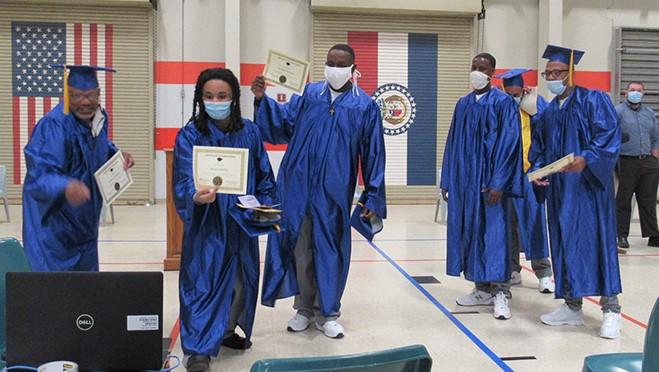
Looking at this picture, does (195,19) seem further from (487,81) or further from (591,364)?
(591,364)

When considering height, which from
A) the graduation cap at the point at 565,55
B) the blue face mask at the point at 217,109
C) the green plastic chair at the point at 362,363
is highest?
the graduation cap at the point at 565,55

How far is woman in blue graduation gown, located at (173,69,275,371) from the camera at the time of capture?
2.97m

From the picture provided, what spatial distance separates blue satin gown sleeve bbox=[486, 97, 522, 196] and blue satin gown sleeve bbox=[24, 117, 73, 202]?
2649 millimetres

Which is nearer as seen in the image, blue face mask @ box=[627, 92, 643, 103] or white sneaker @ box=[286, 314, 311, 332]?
white sneaker @ box=[286, 314, 311, 332]

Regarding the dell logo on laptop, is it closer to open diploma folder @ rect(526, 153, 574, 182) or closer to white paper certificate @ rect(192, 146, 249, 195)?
white paper certificate @ rect(192, 146, 249, 195)

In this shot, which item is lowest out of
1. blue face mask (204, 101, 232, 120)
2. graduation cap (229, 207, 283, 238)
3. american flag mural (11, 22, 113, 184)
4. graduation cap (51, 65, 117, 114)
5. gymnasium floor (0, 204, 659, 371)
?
gymnasium floor (0, 204, 659, 371)

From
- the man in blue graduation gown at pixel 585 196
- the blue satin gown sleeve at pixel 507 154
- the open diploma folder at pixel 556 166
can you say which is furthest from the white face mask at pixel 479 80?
the open diploma folder at pixel 556 166

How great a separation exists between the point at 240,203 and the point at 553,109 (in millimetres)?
2180

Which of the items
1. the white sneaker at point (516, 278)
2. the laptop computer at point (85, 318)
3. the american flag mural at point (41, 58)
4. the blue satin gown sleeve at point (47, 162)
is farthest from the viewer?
the american flag mural at point (41, 58)

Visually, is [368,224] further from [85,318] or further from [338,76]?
[85,318]

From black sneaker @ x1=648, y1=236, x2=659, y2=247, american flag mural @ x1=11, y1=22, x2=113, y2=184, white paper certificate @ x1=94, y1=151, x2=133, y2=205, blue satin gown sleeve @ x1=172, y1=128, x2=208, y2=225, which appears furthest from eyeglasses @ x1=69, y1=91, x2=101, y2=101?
american flag mural @ x1=11, y1=22, x2=113, y2=184

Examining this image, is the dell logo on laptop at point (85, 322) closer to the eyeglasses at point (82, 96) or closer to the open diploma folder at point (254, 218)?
the open diploma folder at point (254, 218)

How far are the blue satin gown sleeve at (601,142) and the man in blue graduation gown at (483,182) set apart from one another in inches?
20.6

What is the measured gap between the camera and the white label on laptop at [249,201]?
9.68 feet
